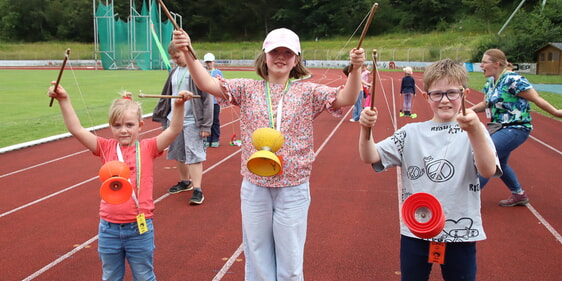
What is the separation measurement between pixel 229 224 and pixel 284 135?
274 centimetres

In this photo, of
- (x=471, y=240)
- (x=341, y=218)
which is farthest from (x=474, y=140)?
(x=341, y=218)

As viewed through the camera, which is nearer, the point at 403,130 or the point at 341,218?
the point at 403,130

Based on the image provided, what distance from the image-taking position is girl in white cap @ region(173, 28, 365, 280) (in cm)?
287

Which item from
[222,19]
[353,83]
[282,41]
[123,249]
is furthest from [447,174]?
[222,19]

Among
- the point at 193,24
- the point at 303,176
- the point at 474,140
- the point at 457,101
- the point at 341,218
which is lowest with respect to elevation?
the point at 341,218

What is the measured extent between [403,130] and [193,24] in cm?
8448

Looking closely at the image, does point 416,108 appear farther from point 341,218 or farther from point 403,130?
point 403,130

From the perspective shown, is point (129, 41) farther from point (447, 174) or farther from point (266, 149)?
point (447, 174)

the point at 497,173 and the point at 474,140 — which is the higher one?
the point at 474,140

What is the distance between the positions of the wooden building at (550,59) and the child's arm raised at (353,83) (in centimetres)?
3869

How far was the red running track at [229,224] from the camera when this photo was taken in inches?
167

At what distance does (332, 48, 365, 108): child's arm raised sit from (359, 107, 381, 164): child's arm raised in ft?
0.98

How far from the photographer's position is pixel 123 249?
10.2ft

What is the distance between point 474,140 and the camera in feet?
7.74
